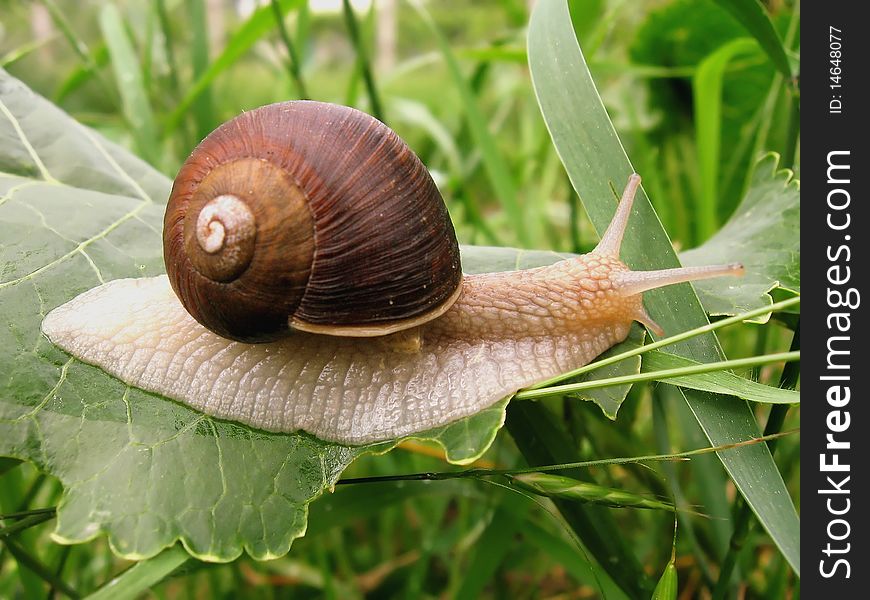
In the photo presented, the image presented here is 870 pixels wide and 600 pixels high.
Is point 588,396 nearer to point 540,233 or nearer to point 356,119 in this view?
point 356,119

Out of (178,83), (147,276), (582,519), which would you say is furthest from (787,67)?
(178,83)

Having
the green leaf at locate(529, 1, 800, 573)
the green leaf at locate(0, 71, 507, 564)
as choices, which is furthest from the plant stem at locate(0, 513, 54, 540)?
the green leaf at locate(529, 1, 800, 573)

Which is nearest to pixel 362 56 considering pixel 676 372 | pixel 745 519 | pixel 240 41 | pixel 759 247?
pixel 240 41

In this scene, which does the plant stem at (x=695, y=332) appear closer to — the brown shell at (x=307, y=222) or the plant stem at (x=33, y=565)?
the brown shell at (x=307, y=222)

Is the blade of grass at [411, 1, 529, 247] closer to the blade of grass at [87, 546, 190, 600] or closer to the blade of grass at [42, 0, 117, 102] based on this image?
the blade of grass at [42, 0, 117, 102]

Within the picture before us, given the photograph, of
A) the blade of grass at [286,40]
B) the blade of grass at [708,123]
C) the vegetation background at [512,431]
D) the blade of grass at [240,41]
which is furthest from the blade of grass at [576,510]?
the blade of grass at [240,41]
